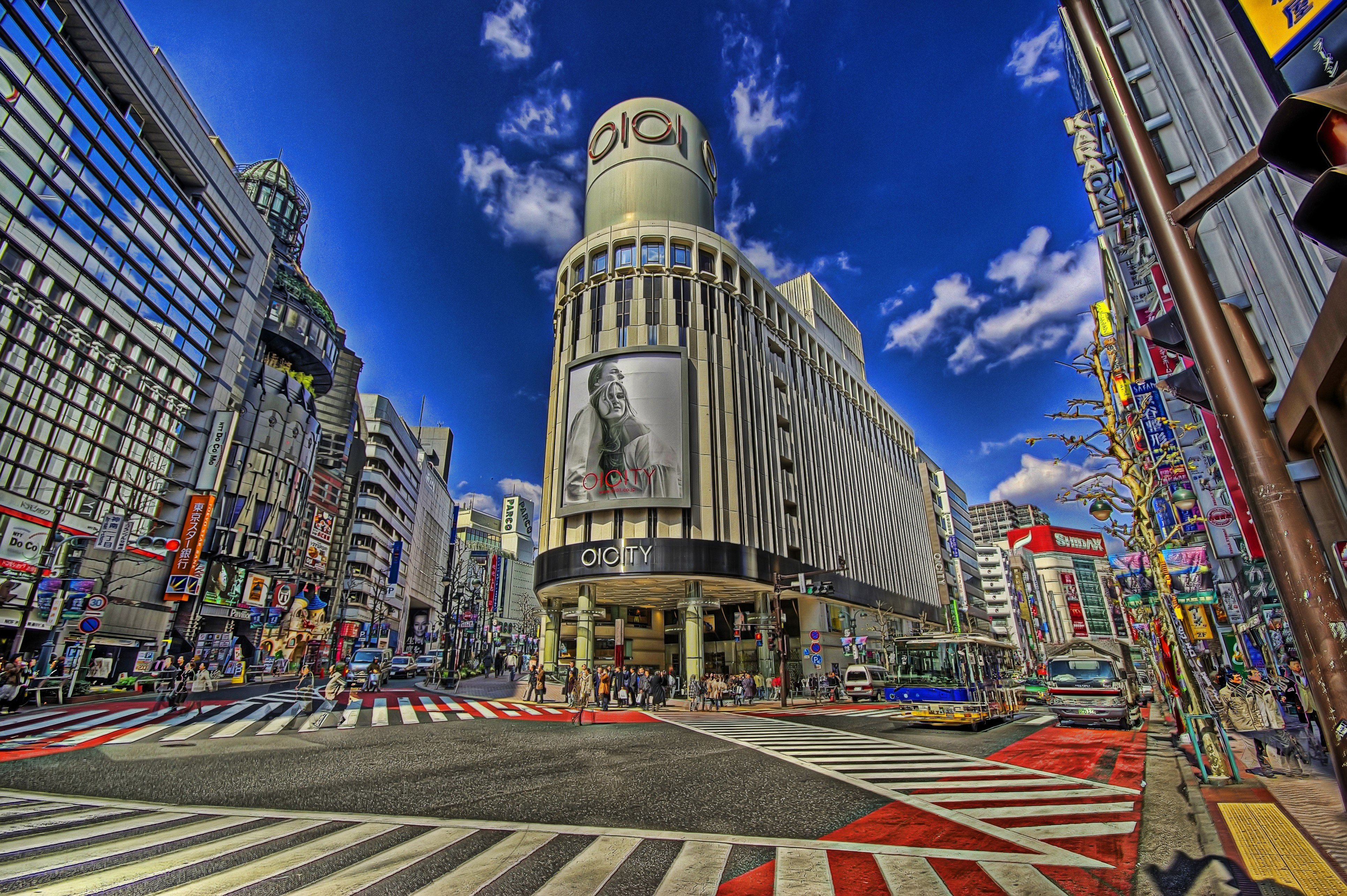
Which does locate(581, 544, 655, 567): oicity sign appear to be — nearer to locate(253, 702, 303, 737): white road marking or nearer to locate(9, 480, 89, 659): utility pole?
locate(253, 702, 303, 737): white road marking

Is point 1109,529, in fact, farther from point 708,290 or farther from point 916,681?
point 708,290

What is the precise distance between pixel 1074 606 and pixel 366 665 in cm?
13189

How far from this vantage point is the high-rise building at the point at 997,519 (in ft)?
532

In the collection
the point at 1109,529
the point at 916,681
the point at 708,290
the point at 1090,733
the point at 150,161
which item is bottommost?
the point at 1090,733

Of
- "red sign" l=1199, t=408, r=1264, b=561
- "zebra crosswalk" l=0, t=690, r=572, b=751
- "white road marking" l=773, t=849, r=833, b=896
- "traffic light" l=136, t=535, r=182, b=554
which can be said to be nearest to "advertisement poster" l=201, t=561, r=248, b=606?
"traffic light" l=136, t=535, r=182, b=554

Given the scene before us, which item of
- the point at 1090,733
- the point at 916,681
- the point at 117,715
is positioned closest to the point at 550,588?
the point at 117,715

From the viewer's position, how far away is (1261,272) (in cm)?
741

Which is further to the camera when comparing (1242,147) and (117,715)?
(117,715)

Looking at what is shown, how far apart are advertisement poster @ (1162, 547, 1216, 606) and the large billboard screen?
24563 mm

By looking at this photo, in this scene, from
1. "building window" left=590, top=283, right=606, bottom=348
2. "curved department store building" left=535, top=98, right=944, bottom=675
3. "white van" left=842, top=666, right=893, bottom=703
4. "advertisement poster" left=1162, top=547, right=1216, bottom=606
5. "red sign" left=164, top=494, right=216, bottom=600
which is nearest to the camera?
"advertisement poster" left=1162, top=547, right=1216, bottom=606

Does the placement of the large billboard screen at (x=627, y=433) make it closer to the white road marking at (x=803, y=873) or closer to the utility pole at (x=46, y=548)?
the utility pole at (x=46, y=548)

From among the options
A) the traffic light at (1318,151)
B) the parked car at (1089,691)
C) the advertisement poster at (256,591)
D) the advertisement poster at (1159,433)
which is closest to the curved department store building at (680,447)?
the parked car at (1089,691)

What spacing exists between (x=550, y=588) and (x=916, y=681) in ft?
81.5

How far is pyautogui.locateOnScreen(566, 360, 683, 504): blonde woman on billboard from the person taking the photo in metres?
36.5
